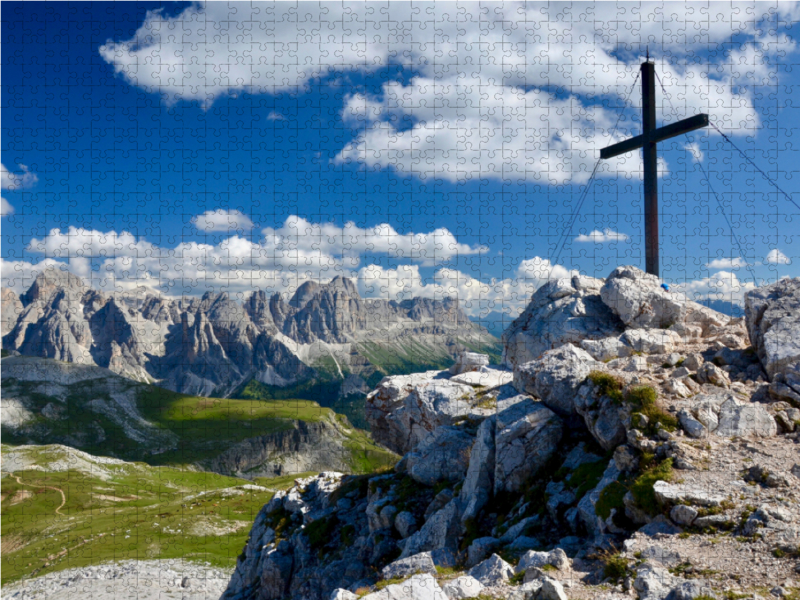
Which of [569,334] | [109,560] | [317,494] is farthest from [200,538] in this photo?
[569,334]

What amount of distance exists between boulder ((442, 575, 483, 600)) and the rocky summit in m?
0.04

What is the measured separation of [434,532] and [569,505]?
5.09 m

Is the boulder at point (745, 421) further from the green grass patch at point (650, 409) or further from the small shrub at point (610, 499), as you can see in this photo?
the small shrub at point (610, 499)

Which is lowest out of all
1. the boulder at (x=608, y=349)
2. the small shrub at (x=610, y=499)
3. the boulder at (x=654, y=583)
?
the boulder at (x=654, y=583)

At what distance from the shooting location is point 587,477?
14914mm

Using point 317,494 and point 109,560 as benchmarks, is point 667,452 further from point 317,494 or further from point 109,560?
point 109,560

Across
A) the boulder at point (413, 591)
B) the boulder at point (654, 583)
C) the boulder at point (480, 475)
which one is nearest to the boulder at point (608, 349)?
the boulder at point (480, 475)

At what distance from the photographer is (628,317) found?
2455cm

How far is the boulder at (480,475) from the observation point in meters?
17.0

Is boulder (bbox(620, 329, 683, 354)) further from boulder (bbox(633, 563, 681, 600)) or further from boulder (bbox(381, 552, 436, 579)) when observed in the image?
boulder (bbox(381, 552, 436, 579))

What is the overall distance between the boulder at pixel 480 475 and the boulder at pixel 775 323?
31.4ft

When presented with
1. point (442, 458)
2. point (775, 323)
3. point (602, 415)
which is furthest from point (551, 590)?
point (775, 323)

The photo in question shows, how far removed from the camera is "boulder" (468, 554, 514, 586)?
1136cm

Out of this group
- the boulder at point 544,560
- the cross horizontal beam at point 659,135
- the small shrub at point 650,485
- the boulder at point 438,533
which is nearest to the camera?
the boulder at point 544,560
